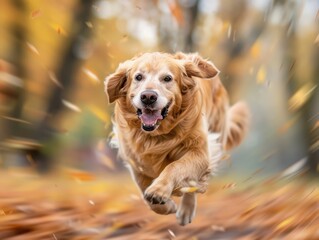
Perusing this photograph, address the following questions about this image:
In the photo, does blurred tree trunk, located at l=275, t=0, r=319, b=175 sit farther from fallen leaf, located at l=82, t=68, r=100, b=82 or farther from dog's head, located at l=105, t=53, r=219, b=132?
fallen leaf, located at l=82, t=68, r=100, b=82

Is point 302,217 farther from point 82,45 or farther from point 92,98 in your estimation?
point 82,45

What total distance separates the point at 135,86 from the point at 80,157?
45 cm

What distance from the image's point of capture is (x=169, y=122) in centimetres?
249

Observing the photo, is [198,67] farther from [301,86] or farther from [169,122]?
[301,86]

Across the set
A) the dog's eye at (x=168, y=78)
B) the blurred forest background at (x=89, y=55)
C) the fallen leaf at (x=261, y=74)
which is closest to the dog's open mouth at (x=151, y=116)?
the dog's eye at (x=168, y=78)

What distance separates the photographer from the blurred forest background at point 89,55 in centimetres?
260

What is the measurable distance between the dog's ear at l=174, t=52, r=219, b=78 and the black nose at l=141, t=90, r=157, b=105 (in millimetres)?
224

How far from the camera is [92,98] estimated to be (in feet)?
8.55

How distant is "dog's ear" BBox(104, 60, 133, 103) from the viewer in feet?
8.18

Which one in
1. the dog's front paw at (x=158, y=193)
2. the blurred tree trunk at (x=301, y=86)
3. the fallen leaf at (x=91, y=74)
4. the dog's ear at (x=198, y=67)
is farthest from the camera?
the blurred tree trunk at (x=301, y=86)

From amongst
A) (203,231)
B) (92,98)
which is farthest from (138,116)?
(203,231)

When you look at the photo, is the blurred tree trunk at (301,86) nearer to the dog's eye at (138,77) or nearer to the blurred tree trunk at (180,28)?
the blurred tree trunk at (180,28)

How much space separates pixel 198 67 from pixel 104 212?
0.79 m

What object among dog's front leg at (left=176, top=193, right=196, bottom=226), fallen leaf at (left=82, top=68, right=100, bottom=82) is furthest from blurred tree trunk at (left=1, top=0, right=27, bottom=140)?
dog's front leg at (left=176, top=193, right=196, bottom=226)
